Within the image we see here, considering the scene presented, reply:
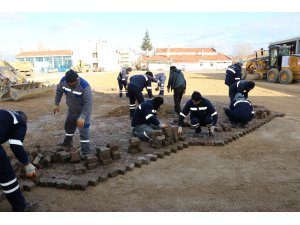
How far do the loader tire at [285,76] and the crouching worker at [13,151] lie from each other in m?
18.4

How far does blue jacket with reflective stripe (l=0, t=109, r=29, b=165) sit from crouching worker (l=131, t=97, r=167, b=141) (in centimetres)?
296

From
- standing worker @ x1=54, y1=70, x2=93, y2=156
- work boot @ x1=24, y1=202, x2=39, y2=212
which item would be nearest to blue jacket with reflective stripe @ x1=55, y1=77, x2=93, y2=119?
standing worker @ x1=54, y1=70, x2=93, y2=156

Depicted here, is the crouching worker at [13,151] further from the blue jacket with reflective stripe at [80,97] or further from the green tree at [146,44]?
the green tree at [146,44]

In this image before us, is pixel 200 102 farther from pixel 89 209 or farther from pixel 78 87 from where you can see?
pixel 89 209

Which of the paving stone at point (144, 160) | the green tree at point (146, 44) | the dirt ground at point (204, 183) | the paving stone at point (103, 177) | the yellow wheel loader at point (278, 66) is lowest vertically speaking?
the dirt ground at point (204, 183)

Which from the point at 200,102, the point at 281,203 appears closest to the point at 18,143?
the point at 281,203

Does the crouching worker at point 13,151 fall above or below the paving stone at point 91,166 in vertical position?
above

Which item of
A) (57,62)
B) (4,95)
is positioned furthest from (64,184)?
(57,62)

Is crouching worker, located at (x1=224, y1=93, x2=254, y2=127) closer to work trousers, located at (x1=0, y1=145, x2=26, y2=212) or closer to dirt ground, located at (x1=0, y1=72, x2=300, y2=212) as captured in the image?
dirt ground, located at (x1=0, y1=72, x2=300, y2=212)

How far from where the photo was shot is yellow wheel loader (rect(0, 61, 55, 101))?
507 inches

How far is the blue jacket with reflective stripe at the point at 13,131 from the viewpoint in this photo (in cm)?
322

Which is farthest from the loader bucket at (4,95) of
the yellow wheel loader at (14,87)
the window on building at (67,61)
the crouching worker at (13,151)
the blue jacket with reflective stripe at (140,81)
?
A: the window on building at (67,61)

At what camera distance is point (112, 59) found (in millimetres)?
67938

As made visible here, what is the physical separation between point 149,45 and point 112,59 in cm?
2565
